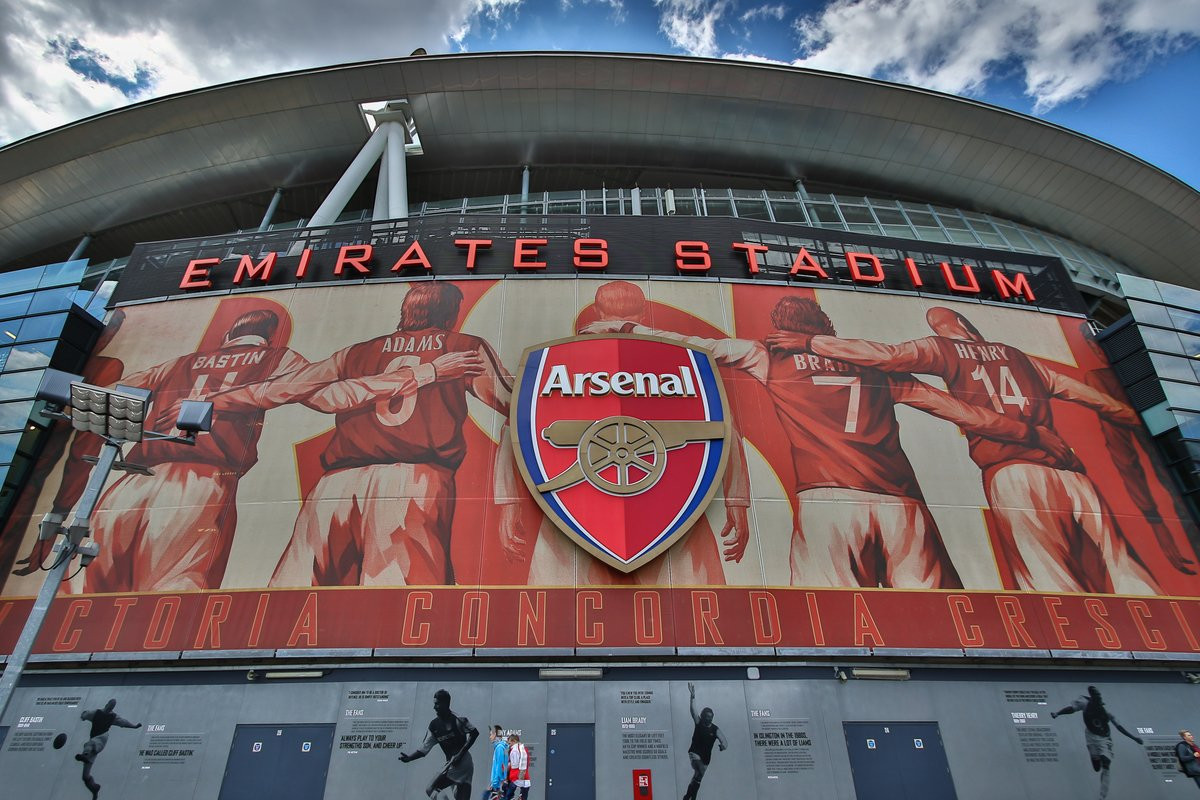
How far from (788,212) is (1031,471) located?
620 inches

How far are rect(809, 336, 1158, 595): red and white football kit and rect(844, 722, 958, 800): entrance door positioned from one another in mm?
5304

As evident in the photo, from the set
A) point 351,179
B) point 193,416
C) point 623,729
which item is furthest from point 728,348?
point 351,179

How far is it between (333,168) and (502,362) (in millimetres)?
18883

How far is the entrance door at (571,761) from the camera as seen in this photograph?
46.0 feet

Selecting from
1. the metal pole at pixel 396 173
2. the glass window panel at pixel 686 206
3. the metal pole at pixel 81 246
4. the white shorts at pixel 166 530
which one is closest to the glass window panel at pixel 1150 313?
the glass window panel at pixel 686 206

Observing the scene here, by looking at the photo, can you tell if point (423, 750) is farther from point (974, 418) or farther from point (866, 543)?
point (974, 418)

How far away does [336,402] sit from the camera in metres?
19.1

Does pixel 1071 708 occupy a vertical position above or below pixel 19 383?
below

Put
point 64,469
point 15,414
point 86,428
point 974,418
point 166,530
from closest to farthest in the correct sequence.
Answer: point 86,428 < point 166,530 < point 64,469 < point 974,418 < point 15,414

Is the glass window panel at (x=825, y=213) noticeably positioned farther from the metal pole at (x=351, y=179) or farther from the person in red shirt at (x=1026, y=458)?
the metal pole at (x=351, y=179)

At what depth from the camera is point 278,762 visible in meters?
14.4

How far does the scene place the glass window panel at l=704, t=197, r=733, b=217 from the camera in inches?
1159

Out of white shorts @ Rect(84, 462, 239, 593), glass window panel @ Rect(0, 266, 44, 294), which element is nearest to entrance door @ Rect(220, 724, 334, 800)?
white shorts @ Rect(84, 462, 239, 593)

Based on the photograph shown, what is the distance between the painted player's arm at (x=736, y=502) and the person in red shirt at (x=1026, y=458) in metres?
4.23
